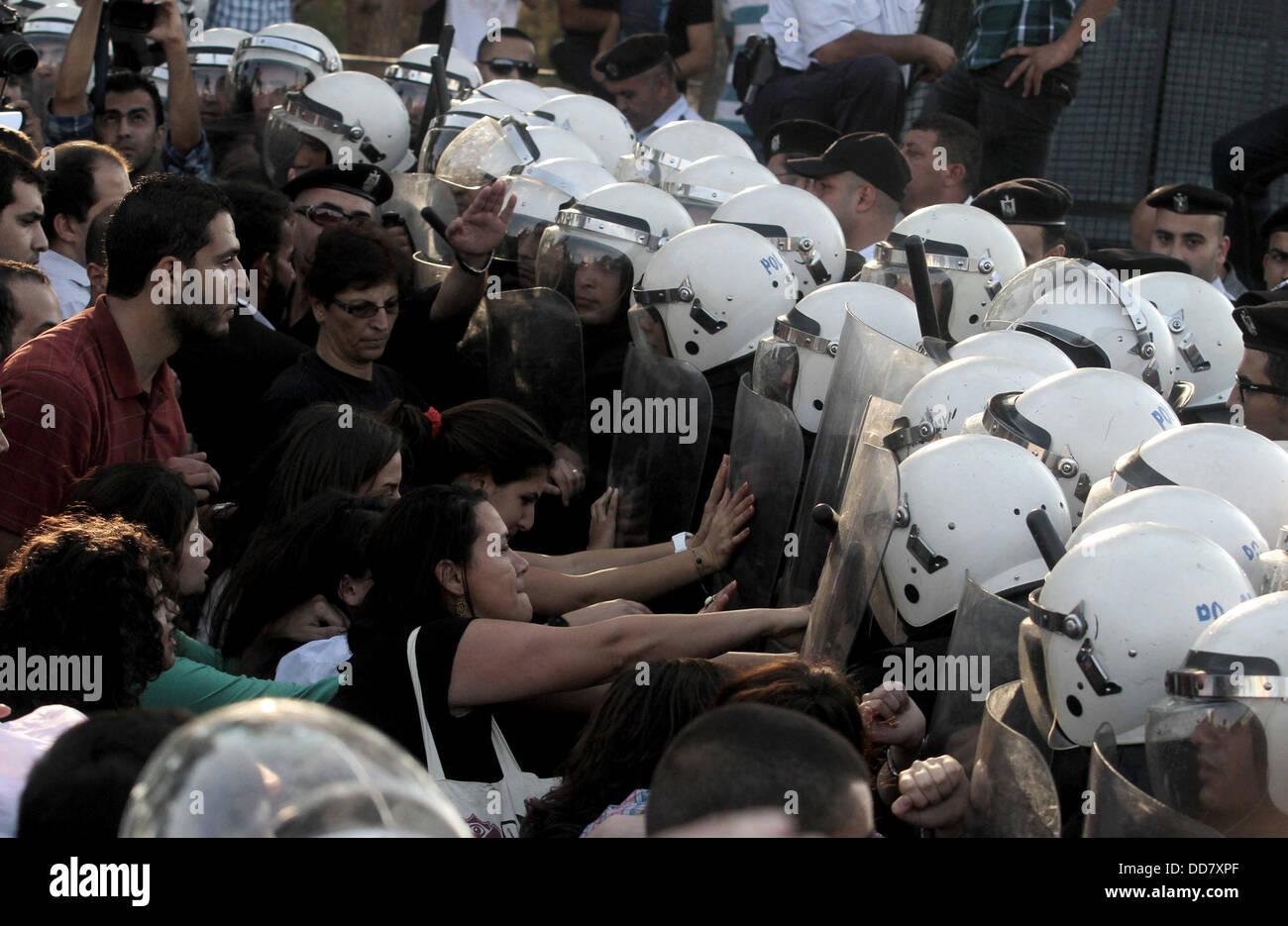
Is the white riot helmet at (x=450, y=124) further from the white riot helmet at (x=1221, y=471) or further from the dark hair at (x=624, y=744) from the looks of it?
the dark hair at (x=624, y=744)

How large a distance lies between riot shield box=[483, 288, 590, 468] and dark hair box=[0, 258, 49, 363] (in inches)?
71.8

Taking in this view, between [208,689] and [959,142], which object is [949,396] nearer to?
[208,689]

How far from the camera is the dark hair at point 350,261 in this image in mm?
5672

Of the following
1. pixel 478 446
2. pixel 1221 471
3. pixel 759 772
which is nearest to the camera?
pixel 759 772

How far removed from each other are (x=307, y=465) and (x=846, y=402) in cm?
162

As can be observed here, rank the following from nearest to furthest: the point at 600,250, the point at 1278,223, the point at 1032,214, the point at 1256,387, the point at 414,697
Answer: the point at 414,697, the point at 1256,387, the point at 600,250, the point at 1032,214, the point at 1278,223

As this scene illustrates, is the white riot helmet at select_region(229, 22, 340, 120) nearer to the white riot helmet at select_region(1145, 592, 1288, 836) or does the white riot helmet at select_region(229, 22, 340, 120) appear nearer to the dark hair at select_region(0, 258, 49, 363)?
the dark hair at select_region(0, 258, 49, 363)

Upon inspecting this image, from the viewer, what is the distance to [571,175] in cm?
712

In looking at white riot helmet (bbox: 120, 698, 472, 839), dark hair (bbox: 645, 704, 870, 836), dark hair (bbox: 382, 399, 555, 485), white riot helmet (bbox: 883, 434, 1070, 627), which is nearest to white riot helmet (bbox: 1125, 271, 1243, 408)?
white riot helmet (bbox: 883, 434, 1070, 627)

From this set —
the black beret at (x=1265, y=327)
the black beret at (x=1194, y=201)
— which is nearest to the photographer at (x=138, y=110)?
the black beret at (x=1194, y=201)

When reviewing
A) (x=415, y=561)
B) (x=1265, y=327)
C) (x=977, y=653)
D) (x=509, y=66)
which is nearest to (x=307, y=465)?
(x=415, y=561)

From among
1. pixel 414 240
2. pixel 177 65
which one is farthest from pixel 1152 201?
pixel 177 65

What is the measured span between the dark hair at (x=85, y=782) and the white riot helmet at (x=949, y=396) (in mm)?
2775
